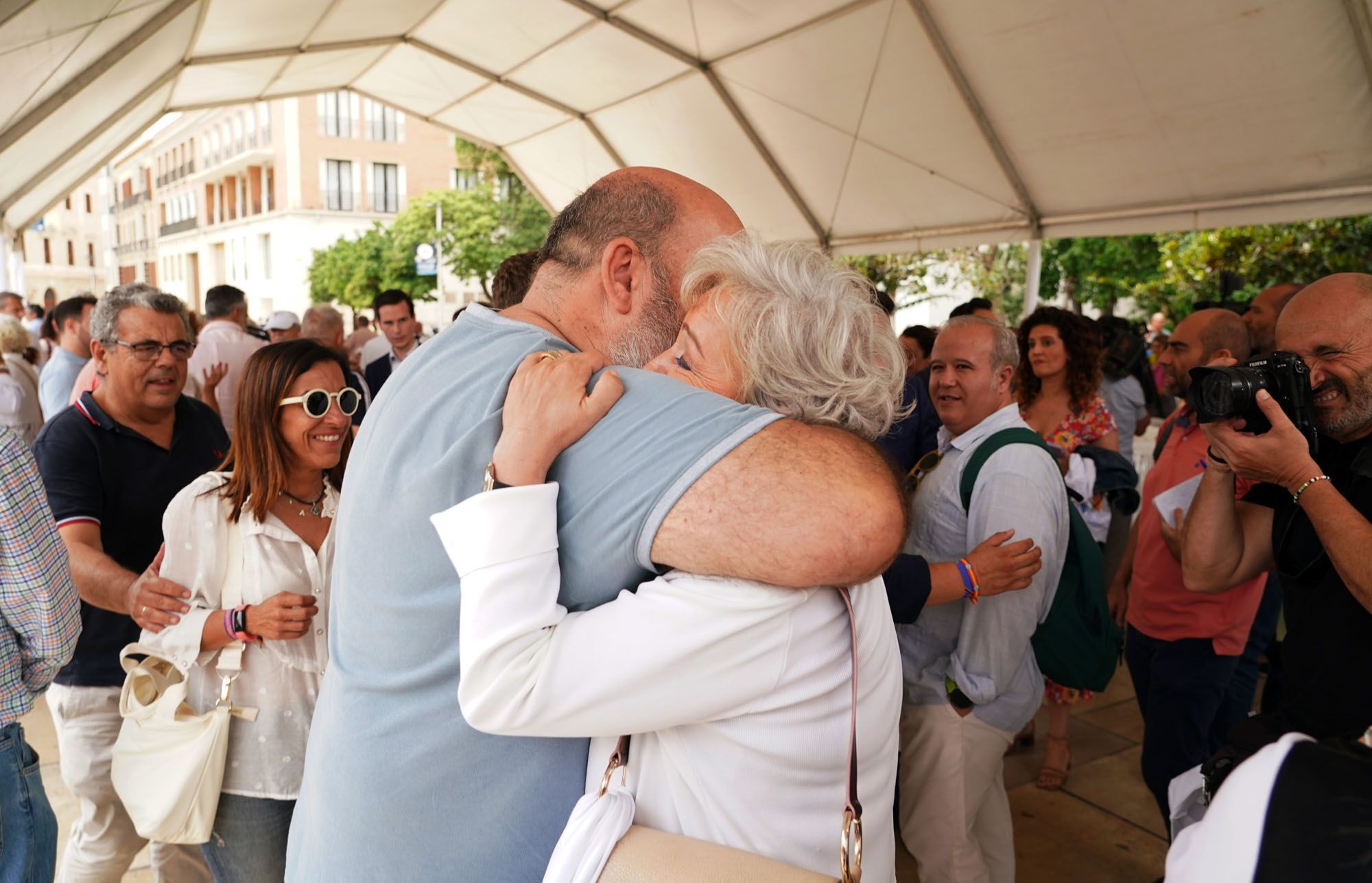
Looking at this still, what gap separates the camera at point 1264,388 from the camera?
2.00 metres

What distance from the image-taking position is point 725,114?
989cm

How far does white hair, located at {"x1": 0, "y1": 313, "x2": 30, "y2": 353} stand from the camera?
603 cm

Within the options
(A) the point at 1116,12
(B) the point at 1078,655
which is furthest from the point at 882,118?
(B) the point at 1078,655

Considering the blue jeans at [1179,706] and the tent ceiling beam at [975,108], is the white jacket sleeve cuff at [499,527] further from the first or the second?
the tent ceiling beam at [975,108]

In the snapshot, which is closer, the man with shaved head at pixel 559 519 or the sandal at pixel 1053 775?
the man with shaved head at pixel 559 519

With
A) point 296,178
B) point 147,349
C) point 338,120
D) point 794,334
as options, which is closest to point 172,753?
point 147,349

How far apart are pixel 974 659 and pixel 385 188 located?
46.8 m

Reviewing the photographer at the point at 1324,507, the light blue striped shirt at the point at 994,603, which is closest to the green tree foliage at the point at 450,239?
the light blue striped shirt at the point at 994,603

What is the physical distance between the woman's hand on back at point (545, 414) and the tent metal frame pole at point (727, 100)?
8.34 metres

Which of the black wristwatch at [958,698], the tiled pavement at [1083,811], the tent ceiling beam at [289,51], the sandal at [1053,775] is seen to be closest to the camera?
the black wristwatch at [958,698]

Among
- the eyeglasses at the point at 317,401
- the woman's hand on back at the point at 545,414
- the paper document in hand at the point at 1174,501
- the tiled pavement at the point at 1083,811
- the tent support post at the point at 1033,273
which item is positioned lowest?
the tiled pavement at the point at 1083,811

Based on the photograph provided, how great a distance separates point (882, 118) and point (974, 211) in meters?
1.31

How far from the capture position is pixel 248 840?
2312 mm

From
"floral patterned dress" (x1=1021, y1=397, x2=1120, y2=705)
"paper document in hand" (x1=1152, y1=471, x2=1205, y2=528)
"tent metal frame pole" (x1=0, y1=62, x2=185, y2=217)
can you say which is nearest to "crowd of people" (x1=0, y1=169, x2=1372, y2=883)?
"paper document in hand" (x1=1152, y1=471, x2=1205, y2=528)
